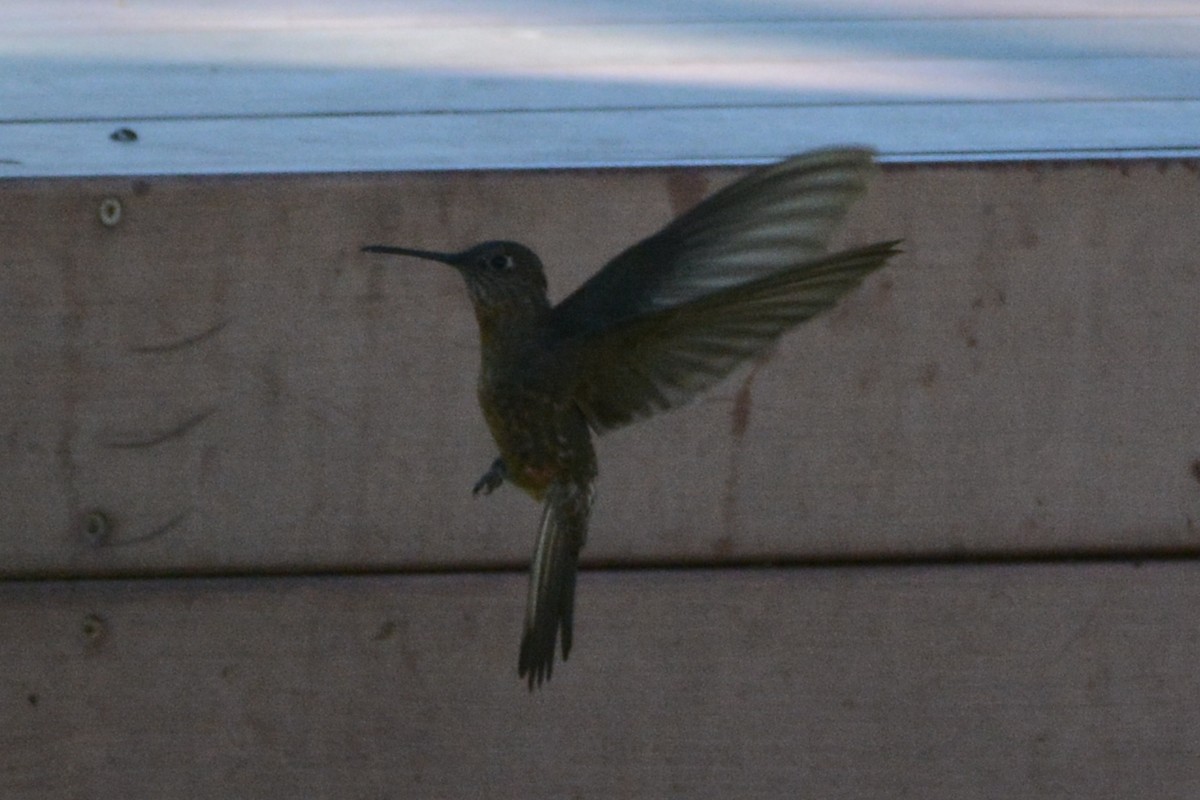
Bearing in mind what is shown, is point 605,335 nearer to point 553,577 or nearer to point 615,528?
point 553,577

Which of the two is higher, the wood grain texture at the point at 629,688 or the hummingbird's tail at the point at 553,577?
the hummingbird's tail at the point at 553,577

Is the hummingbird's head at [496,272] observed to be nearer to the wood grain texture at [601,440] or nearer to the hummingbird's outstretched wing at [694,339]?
the hummingbird's outstretched wing at [694,339]

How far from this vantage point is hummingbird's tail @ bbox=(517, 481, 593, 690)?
1484 mm

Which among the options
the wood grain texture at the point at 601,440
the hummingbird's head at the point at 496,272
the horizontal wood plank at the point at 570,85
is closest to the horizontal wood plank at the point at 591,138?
the horizontal wood plank at the point at 570,85

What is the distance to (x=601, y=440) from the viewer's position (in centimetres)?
217

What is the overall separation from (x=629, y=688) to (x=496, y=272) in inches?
28.5

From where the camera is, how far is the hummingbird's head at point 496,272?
1.65 metres

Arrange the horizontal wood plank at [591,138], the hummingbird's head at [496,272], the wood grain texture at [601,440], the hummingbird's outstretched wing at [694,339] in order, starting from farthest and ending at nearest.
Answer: the horizontal wood plank at [591,138], the wood grain texture at [601,440], the hummingbird's head at [496,272], the hummingbird's outstretched wing at [694,339]

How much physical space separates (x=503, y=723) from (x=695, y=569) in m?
0.32

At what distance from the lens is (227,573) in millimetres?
2199

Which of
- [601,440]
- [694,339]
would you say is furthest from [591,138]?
[694,339]

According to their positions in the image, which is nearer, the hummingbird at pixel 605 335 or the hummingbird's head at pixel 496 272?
the hummingbird at pixel 605 335

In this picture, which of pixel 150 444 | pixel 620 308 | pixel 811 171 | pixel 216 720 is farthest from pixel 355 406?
pixel 811 171

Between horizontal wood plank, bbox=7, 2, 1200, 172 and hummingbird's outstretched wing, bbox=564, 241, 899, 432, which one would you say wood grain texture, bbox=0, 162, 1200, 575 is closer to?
horizontal wood plank, bbox=7, 2, 1200, 172
